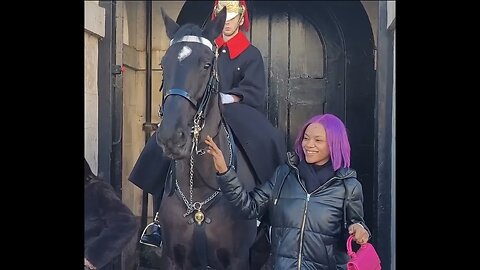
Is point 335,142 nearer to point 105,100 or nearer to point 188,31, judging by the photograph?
point 188,31

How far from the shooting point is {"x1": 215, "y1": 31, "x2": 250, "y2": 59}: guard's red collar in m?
2.83

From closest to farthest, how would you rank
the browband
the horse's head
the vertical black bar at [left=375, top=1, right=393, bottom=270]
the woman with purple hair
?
the horse's head, the browband, the woman with purple hair, the vertical black bar at [left=375, top=1, right=393, bottom=270]

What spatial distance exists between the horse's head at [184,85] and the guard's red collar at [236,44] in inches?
13.2

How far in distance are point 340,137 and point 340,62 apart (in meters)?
0.56

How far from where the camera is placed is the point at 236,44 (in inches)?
112

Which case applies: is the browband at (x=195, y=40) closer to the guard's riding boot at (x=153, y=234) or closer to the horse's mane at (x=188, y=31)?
the horse's mane at (x=188, y=31)

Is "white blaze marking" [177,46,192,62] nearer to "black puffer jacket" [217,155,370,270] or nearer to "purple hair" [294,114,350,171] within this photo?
"black puffer jacket" [217,155,370,270]

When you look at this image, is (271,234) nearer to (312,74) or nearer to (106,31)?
(312,74)

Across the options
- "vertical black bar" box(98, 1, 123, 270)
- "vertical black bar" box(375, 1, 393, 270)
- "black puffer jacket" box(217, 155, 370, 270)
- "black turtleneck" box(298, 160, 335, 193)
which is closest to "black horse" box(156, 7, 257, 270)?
"black puffer jacket" box(217, 155, 370, 270)

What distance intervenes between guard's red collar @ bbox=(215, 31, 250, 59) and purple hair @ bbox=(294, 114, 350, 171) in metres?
0.47

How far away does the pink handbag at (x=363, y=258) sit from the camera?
2500 millimetres

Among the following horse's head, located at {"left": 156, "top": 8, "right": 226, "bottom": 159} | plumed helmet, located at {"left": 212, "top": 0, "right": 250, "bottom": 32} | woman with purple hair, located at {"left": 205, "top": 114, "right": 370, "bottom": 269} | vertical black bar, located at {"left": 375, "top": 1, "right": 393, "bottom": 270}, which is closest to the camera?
horse's head, located at {"left": 156, "top": 8, "right": 226, "bottom": 159}

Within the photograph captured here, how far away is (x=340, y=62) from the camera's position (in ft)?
9.98
